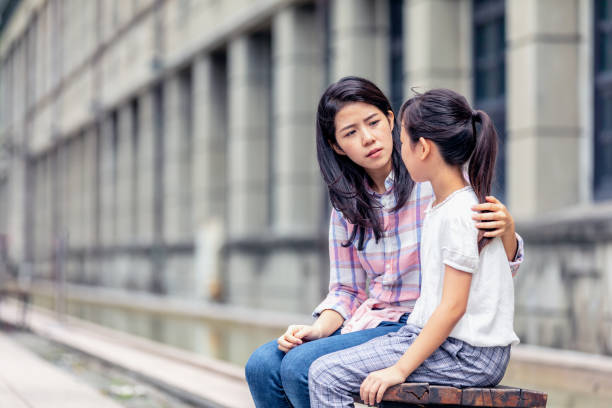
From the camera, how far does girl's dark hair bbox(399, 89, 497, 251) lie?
3664mm

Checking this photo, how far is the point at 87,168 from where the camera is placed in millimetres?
38812

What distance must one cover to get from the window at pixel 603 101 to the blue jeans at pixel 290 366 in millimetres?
8300

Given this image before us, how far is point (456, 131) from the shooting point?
144 inches

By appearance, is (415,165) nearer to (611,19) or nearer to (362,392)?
(362,392)

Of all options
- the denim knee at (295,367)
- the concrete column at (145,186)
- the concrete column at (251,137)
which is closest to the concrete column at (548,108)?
the denim knee at (295,367)

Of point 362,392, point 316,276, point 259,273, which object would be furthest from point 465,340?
point 259,273

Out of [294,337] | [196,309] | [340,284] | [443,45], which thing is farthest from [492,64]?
[294,337]

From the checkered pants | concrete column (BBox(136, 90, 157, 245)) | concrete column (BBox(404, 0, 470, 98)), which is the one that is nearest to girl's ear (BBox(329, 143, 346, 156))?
the checkered pants

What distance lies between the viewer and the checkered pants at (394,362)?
3.63 m

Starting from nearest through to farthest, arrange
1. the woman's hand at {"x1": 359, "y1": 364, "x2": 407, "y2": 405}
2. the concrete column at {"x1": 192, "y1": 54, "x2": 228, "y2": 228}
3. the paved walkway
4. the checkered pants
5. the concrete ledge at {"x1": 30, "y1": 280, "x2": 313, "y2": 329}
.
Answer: the woman's hand at {"x1": 359, "y1": 364, "x2": 407, "y2": 405} < the checkered pants < the paved walkway < the concrete ledge at {"x1": 30, "y1": 280, "x2": 313, "y2": 329} < the concrete column at {"x1": 192, "y1": 54, "x2": 228, "y2": 228}

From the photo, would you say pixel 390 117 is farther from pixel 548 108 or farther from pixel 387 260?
pixel 548 108

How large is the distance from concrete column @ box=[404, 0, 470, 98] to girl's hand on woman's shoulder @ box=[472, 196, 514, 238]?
36.1ft

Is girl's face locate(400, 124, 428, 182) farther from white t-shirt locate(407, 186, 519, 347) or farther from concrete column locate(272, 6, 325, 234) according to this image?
concrete column locate(272, 6, 325, 234)

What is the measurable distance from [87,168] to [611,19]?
29.1 m
